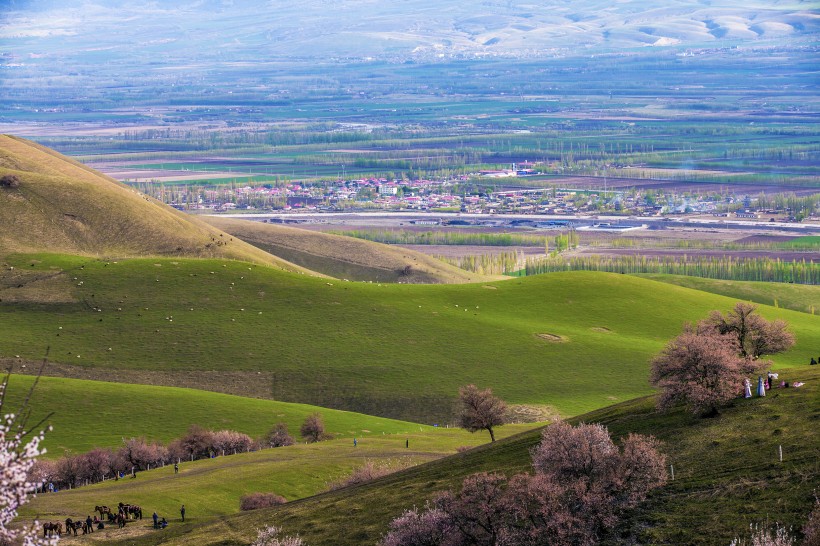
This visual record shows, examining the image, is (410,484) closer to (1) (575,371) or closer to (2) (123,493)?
(2) (123,493)

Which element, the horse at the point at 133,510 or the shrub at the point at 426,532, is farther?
the horse at the point at 133,510

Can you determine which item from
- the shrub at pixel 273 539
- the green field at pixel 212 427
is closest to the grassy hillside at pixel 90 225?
the green field at pixel 212 427

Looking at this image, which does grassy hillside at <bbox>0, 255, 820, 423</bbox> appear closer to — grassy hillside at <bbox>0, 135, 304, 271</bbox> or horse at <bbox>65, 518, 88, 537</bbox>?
grassy hillside at <bbox>0, 135, 304, 271</bbox>

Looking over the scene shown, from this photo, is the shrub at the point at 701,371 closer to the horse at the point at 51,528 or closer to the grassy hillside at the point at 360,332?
the horse at the point at 51,528

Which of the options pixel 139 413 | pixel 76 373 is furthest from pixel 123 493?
pixel 76 373

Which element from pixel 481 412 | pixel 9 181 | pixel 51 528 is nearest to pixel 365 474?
pixel 481 412

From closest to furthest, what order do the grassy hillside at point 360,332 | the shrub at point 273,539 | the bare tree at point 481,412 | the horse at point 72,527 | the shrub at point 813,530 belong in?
1. the shrub at point 813,530
2. the shrub at point 273,539
3. the horse at point 72,527
4. the bare tree at point 481,412
5. the grassy hillside at point 360,332

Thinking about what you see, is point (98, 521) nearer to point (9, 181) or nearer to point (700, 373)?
point (700, 373)
